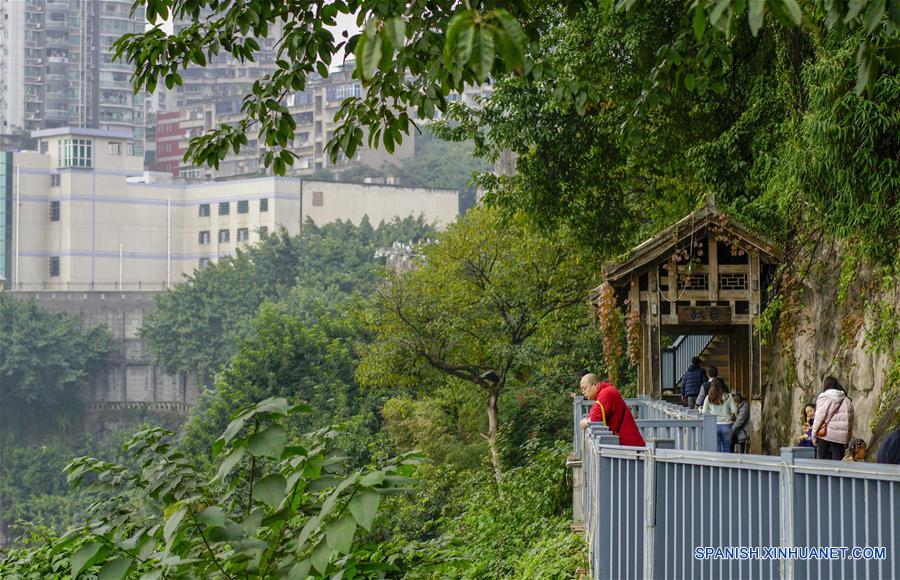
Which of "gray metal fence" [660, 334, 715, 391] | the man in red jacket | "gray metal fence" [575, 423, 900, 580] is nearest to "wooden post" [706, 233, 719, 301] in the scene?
the man in red jacket

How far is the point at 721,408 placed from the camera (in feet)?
54.3

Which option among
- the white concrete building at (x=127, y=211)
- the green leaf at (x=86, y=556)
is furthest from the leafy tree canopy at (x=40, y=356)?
the green leaf at (x=86, y=556)

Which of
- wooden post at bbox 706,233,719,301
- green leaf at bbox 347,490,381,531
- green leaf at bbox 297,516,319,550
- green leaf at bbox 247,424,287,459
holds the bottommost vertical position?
green leaf at bbox 297,516,319,550

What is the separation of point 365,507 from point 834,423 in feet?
29.7

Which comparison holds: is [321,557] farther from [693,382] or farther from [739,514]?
[693,382]

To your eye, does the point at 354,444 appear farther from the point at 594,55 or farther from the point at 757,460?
the point at 757,460

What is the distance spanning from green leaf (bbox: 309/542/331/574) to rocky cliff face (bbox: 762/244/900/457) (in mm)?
10098

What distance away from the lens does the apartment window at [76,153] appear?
111625 millimetres

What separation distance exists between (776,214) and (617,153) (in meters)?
6.45

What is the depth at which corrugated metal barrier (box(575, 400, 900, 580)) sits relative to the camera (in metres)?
5.39

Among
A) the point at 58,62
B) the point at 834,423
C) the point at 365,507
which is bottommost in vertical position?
the point at 834,423

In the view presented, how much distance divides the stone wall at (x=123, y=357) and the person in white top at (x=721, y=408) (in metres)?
89.7

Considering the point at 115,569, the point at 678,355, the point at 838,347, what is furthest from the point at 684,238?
the point at 115,569

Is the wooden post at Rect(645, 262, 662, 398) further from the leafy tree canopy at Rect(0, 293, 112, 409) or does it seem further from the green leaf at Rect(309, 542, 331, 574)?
the leafy tree canopy at Rect(0, 293, 112, 409)
